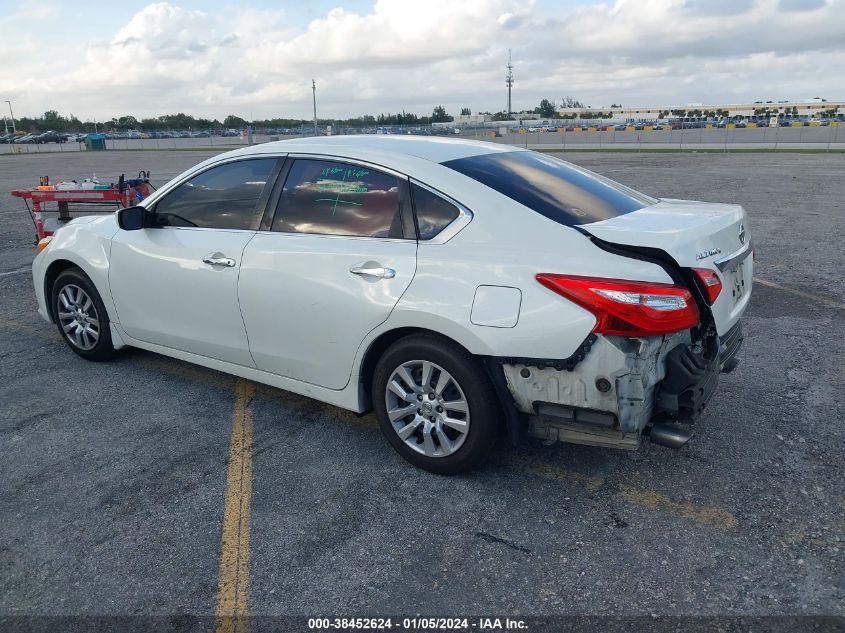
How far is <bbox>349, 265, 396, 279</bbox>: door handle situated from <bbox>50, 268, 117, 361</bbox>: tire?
243 centimetres

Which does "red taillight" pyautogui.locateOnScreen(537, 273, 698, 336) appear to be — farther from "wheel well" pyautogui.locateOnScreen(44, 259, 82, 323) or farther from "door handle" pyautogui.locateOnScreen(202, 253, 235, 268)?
"wheel well" pyautogui.locateOnScreen(44, 259, 82, 323)

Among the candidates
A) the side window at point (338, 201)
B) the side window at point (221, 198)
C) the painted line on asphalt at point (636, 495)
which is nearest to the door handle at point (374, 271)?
the side window at point (338, 201)

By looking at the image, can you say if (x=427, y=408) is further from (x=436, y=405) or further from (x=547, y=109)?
(x=547, y=109)

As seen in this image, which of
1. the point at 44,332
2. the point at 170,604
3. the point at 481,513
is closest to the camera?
the point at 170,604

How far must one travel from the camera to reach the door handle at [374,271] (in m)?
3.51

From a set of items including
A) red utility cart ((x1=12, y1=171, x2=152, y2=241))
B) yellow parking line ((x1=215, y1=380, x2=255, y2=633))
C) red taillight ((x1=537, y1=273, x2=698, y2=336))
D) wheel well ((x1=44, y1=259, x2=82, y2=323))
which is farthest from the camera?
red utility cart ((x1=12, y1=171, x2=152, y2=241))

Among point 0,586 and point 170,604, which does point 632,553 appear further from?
point 0,586

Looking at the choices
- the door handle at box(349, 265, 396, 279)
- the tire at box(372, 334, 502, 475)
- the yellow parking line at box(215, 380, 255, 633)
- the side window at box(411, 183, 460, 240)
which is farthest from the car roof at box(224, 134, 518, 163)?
the yellow parking line at box(215, 380, 255, 633)

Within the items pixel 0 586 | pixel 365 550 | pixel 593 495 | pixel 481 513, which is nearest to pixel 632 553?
pixel 593 495

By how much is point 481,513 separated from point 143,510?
5.35 ft

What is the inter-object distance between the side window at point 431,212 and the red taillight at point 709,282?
1167 mm

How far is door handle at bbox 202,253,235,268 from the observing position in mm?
4129

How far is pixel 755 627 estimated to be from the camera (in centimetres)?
253

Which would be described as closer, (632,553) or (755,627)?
(755,627)
